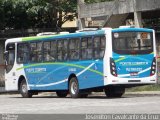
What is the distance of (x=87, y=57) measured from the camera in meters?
27.8

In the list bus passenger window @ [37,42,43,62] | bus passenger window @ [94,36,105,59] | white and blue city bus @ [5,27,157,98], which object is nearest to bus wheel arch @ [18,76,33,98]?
white and blue city bus @ [5,27,157,98]

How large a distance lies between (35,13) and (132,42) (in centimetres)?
1660

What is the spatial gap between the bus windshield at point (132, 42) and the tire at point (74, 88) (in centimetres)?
284

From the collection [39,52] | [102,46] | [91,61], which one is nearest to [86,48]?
[91,61]

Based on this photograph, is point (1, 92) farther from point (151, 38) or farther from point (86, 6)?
point (151, 38)

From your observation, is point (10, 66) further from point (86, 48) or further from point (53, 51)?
point (86, 48)

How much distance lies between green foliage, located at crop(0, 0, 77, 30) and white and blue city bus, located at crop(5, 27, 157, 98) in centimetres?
1088

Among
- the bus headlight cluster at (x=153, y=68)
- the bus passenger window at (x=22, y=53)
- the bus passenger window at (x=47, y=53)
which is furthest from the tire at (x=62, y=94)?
the bus headlight cluster at (x=153, y=68)

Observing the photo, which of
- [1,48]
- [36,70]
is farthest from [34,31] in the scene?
[36,70]

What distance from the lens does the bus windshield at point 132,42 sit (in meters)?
26.7

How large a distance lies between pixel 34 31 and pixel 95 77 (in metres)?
17.9

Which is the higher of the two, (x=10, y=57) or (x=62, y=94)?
(x=10, y=57)

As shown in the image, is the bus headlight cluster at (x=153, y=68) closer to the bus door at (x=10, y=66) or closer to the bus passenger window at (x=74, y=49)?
the bus passenger window at (x=74, y=49)

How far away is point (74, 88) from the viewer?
2856cm
